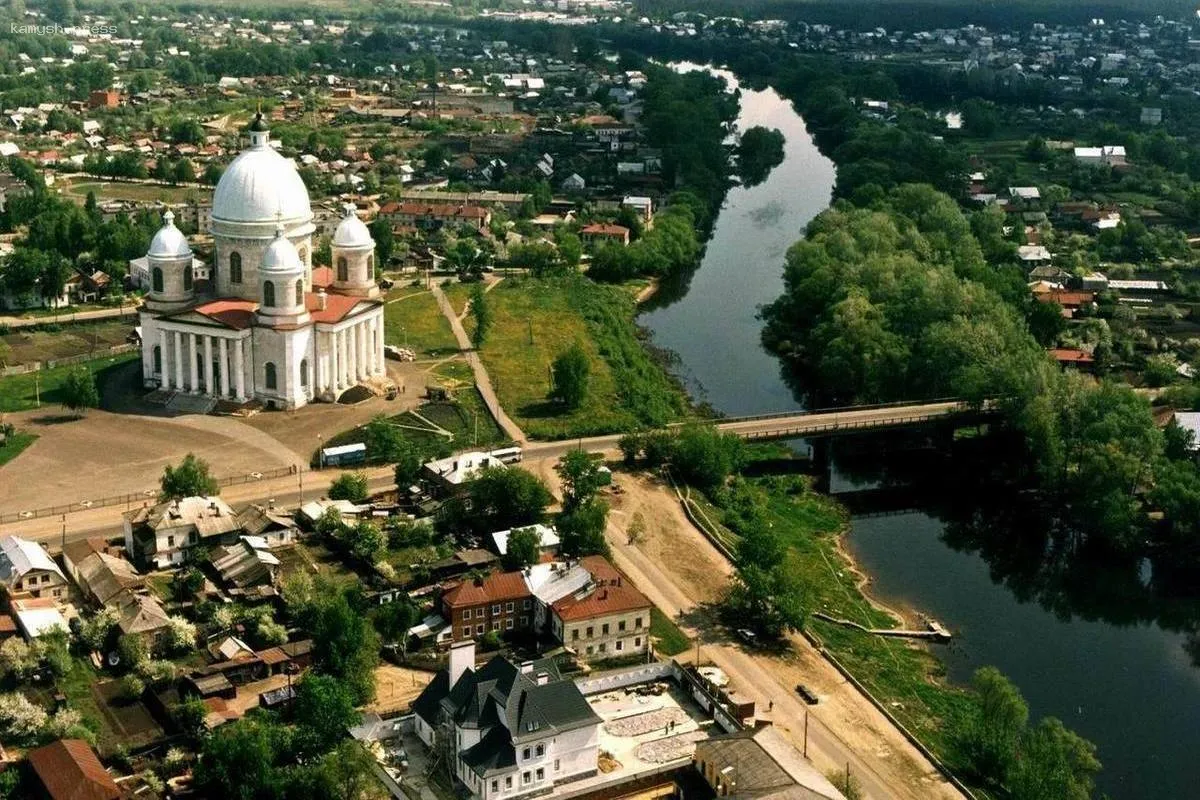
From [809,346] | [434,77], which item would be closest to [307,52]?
[434,77]

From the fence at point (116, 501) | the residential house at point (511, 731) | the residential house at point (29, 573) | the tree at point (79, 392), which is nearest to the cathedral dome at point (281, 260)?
the tree at point (79, 392)

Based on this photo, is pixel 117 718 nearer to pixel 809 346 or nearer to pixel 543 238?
pixel 809 346

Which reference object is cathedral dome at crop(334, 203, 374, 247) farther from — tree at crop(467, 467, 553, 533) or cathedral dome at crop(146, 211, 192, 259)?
tree at crop(467, 467, 553, 533)

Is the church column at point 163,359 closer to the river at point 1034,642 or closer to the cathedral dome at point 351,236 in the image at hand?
the cathedral dome at point 351,236

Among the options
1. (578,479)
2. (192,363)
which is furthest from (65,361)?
(578,479)

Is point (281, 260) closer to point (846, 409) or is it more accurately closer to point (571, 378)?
point (571, 378)

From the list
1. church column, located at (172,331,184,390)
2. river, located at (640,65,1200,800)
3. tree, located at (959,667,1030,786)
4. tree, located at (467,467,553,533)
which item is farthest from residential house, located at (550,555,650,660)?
church column, located at (172,331,184,390)

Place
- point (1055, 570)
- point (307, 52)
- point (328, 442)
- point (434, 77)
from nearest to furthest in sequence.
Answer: point (1055, 570) < point (328, 442) < point (434, 77) < point (307, 52)

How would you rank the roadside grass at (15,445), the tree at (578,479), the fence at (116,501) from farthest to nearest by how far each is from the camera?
the roadside grass at (15,445) → the tree at (578,479) → the fence at (116,501)
